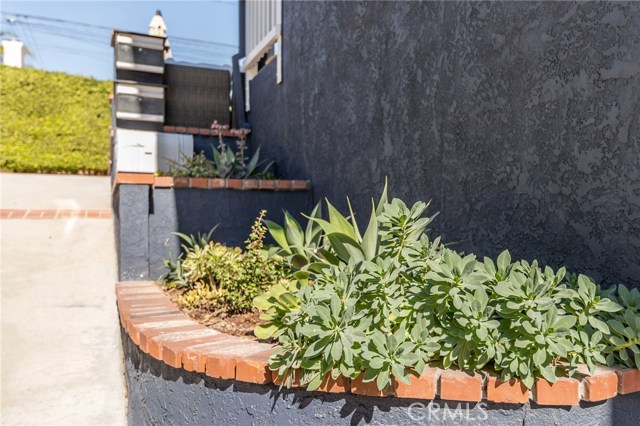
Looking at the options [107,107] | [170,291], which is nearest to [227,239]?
[170,291]

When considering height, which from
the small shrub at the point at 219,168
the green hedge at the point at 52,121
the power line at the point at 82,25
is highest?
the power line at the point at 82,25

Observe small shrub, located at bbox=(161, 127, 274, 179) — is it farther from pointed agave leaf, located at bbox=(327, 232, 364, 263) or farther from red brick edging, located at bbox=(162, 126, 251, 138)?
pointed agave leaf, located at bbox=(327, 232, 364, 263)

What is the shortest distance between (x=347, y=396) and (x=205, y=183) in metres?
2.34

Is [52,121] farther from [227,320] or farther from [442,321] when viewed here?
[442,321]

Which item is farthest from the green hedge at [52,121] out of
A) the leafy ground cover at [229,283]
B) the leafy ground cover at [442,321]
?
the leafy ground cover at [442,321]

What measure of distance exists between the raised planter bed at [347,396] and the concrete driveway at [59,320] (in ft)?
3.05

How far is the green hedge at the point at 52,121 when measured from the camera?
9.39 m

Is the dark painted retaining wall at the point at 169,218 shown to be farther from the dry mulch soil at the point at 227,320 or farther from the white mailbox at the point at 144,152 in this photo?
the dry mulch soil at the point at 227,320

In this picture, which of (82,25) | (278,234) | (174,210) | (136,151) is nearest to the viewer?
(278,234)

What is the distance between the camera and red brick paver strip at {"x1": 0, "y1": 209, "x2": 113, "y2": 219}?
215 inches

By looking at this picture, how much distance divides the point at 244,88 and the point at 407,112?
3.48 meters

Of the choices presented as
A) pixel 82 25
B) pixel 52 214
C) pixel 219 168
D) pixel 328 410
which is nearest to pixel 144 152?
pixel 219 168

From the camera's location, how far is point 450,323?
4.42 ft

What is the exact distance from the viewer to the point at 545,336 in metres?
1.22
